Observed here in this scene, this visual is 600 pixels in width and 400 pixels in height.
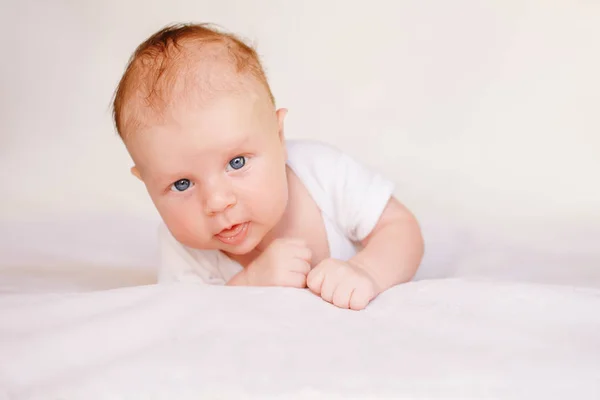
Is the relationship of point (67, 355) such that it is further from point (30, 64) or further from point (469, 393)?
point (30, 64)

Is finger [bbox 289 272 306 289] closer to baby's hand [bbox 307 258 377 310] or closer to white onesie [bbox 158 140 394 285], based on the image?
baby's hand [bbox 307 258 377 310]

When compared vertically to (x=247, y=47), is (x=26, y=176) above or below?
below

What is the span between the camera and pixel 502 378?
0.87 m

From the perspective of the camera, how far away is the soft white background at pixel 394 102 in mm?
1787

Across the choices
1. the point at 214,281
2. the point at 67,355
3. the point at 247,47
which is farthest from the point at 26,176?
the point at 67,355

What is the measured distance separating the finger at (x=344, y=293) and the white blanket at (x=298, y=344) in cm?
→ 2

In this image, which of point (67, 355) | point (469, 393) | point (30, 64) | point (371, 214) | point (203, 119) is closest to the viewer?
point (469, 393)

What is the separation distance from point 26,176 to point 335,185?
2.90 ft

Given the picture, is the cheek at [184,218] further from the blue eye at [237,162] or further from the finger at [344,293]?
the finger at [344,293]

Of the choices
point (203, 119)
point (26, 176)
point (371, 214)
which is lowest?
point (26, 176)

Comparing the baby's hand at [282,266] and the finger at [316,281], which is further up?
the finger at [316,281]

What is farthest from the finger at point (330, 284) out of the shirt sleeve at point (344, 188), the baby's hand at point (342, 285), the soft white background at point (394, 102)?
the soft white background at point (394, 102)

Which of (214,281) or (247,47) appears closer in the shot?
(247,47)

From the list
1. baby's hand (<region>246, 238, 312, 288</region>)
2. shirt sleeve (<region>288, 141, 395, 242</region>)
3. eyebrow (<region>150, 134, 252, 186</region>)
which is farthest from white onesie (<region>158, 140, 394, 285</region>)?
eyebrow (<region>150, 134, 252, 186</region>)
